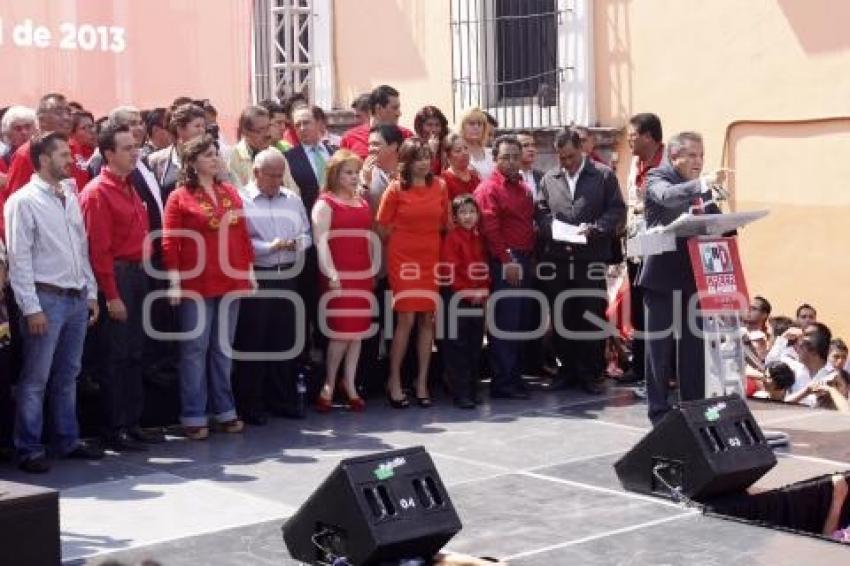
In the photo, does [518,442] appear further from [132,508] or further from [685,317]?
[132,508]

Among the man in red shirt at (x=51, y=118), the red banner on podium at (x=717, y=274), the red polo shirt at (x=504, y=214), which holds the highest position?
the man in red shirt at (x=51, y=118)

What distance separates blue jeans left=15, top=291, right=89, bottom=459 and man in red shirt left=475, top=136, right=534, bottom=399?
303cm

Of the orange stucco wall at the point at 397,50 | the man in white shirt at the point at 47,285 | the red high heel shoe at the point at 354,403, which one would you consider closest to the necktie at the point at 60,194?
the man in white shirt at the point at 47,285

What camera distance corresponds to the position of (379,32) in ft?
55.3

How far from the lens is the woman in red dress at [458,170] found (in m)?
11.0

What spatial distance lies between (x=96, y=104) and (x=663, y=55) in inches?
218

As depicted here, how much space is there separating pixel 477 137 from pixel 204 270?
2502 mm

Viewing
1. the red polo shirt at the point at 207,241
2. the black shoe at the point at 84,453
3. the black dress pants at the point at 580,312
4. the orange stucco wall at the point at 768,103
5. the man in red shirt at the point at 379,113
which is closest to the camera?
the black shoe at the point at 84,453

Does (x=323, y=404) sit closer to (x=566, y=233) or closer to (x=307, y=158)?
(x=307, y=158)

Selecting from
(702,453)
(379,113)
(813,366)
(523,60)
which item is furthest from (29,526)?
(523,60)

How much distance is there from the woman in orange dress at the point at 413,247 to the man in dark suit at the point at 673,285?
65.0 inches

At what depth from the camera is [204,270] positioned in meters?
9.67

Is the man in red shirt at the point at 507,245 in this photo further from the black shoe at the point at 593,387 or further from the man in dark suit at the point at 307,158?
the man in dark suit at the point at 307,158

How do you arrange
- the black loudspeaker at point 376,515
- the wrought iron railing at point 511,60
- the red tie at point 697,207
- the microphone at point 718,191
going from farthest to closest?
1. the wrought iron railing at point 511,60
2. the red tie at point 697,207
3. the microphone at point 718,191
4. the black loudspeaker at point 376,515
